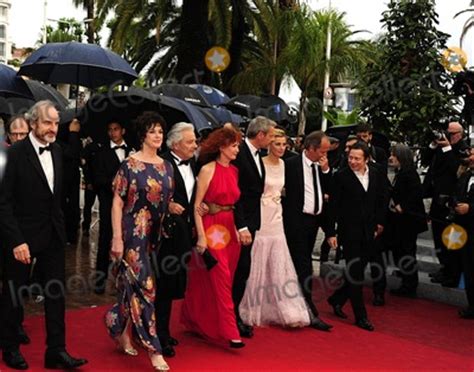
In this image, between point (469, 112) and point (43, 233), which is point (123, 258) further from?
point (469, 112)

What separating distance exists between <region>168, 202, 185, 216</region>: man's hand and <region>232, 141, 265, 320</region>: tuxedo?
0.84 metres

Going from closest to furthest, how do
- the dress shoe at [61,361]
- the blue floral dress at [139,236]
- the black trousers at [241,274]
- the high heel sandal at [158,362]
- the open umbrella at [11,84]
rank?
1. the dress shoe at [61,361]
2. the high heel sandal at [158,362]
3. the blue floral dress at [139,236]
4. the black trousers at [241,274]
5. the open umbrella at [11,84]

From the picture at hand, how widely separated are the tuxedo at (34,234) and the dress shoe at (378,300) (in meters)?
4.10

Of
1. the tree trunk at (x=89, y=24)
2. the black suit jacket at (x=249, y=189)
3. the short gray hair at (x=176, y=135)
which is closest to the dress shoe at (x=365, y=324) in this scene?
the black suit jacket at (x=249, y=189)

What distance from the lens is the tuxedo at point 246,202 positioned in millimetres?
6434

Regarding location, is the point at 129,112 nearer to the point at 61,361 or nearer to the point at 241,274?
the point at 241,274

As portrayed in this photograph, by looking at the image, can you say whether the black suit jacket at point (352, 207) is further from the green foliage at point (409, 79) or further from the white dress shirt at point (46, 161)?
the green foliage at point (409, 79)

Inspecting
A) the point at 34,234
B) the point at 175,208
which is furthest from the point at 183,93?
the point at 34,234

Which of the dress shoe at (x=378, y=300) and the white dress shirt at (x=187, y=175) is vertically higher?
the white dress shirt at (x=187, y=175)

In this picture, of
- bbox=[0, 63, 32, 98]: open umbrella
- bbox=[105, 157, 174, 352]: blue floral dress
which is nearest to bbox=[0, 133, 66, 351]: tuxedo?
bbox=[105, 157, 174, 352]: blue floral dress

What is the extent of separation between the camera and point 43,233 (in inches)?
204

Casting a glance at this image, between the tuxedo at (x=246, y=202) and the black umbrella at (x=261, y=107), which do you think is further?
the black umbrella at (x=261, y=107)

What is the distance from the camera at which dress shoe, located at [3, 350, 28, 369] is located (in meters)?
5.16

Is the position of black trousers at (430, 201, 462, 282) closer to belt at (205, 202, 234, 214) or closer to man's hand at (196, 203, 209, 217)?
belt at (205, 202, 234, 214)
